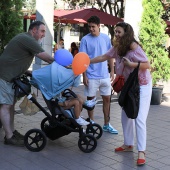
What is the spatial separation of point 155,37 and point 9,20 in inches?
183

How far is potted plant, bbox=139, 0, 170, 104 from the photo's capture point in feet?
29.7

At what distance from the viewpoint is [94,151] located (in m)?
4.93

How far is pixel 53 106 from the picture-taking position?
4.66 m

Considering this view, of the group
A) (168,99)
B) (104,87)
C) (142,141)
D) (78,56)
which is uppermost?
(78,56)

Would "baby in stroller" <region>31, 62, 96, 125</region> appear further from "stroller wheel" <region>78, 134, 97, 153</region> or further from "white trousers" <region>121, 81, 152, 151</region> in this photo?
"white trousers" <region>121, 81, 152, 151</region>

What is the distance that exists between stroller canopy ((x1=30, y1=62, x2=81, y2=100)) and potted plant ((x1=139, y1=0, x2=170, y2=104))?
4910 millimetres

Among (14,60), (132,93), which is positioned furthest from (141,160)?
(14,60)

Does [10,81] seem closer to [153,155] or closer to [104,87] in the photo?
[104,87]

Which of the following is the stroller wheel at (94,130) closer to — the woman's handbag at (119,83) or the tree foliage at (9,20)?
the woman's handbag at (119,83)

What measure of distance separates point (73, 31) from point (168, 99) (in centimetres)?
2666

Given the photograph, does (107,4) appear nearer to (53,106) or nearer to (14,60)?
(14,60)

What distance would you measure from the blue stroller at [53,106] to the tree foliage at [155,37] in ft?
15.3

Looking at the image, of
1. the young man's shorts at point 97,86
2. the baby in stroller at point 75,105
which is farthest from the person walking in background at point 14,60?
the young man's shorts at point 97,86

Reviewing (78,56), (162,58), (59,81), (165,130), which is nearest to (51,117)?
(59,81)
